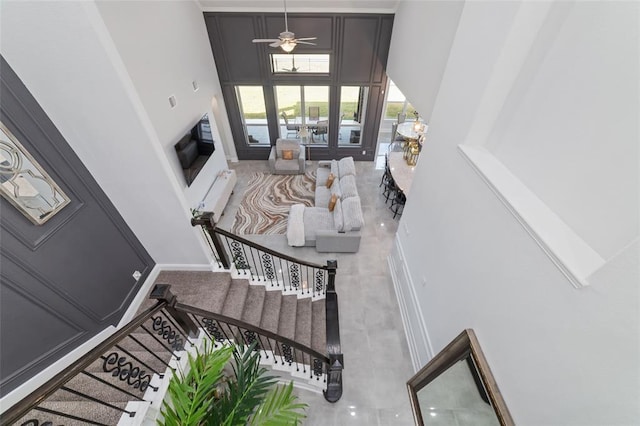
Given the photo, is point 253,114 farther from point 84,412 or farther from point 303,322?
point 84,412

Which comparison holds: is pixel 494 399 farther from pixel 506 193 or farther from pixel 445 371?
pixel 506 193

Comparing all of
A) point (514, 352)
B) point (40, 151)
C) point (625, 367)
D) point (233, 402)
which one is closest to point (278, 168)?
point (40, 151)

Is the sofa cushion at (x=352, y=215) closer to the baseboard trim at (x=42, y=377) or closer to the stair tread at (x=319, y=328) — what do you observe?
the stair tread at (x=319, y=328)

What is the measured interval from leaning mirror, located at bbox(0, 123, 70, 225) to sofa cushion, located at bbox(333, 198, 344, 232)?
3587 millimetres

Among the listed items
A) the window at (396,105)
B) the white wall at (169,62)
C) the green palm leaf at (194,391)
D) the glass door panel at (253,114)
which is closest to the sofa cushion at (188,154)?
the white wall at (169,62)

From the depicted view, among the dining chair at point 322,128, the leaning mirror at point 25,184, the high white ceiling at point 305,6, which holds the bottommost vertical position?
the dining chair at point 322,128

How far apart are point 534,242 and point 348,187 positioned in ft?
13.3

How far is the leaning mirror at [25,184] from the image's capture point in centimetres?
185

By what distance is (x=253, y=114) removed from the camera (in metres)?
6.87

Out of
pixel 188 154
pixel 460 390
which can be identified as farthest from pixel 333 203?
pixel 460 390

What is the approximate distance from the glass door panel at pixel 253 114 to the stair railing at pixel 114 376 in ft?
18.9

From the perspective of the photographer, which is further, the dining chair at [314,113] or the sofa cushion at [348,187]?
the dining chair at [314,113]

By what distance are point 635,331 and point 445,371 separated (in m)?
1.65

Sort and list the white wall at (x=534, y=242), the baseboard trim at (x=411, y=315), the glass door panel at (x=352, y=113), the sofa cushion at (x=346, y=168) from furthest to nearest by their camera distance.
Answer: the glass door panel at (x=352, y=113) → the sofa cushion at (x=346, y=168) → the baseboard trim at (x=411, y=315) → the white wall at (x=534, y=242)
